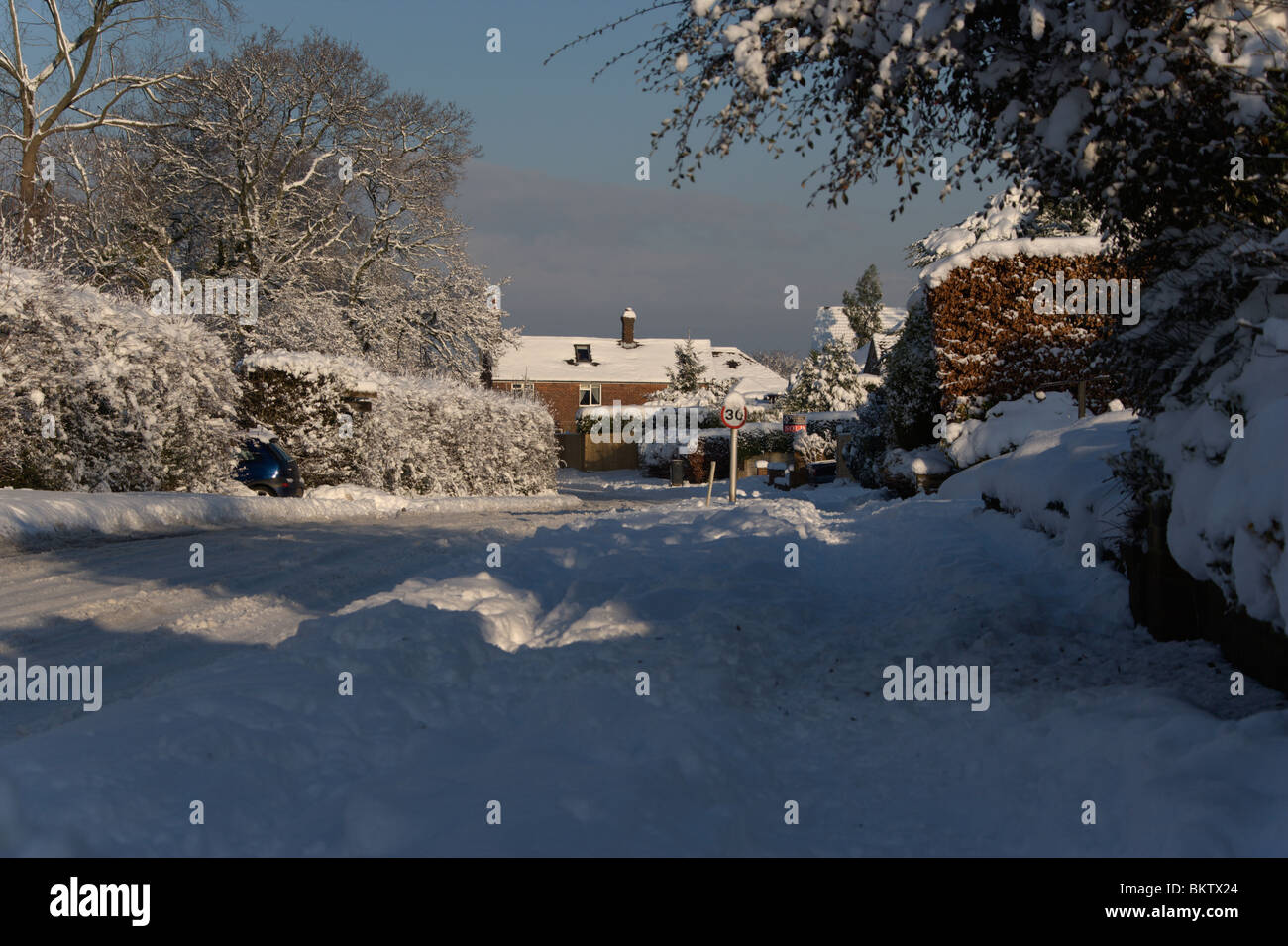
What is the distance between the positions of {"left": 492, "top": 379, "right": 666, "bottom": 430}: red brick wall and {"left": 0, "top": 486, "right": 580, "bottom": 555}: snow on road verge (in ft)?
152

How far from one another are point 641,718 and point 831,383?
144 ft

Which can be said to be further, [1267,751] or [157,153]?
[157,153]

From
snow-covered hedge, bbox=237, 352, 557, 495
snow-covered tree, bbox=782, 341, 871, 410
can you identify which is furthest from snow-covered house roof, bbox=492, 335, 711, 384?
snow-covered hedge, bbox=237, 352, 557, 495

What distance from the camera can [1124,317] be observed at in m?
6.11

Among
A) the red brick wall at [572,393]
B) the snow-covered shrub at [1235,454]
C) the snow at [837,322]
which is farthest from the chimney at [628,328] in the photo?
the snow-covered shrub at [1235,454]

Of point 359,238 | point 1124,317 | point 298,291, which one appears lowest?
point 1124,317

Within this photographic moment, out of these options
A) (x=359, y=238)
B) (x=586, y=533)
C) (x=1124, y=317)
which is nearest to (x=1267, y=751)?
(x=1124, y=317)

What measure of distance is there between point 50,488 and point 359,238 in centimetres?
2398

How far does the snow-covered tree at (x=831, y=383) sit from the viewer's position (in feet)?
154

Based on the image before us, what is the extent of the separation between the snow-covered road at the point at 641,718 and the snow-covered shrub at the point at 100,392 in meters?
5.37

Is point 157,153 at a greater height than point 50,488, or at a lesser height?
greater

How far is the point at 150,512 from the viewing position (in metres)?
13.4

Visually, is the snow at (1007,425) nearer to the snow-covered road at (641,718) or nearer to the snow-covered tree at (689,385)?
the snow-covered road at (641,718)
